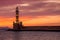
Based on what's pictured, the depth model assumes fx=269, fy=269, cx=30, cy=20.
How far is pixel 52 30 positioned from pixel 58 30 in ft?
9.06

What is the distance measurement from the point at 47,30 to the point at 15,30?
32.7 ft

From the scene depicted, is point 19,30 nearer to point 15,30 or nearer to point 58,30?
point 15,30

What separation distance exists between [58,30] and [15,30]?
11.1 metres

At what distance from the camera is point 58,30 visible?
220 ft

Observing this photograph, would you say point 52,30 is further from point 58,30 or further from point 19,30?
point 19,30

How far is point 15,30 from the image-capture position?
63406mm

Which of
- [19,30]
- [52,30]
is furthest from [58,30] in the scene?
[19,30]

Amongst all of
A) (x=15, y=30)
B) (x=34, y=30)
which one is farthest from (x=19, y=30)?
(x=34, y=30)

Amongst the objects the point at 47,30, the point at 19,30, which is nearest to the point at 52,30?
the point at 47,30

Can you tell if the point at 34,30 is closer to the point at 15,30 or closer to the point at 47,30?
the point at 47,30

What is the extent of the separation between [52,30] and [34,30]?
4732mm

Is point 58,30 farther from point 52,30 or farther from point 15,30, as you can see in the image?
point 15,30

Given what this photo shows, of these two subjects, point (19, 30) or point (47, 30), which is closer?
point (19, 30)

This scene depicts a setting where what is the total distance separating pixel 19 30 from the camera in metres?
64.6
